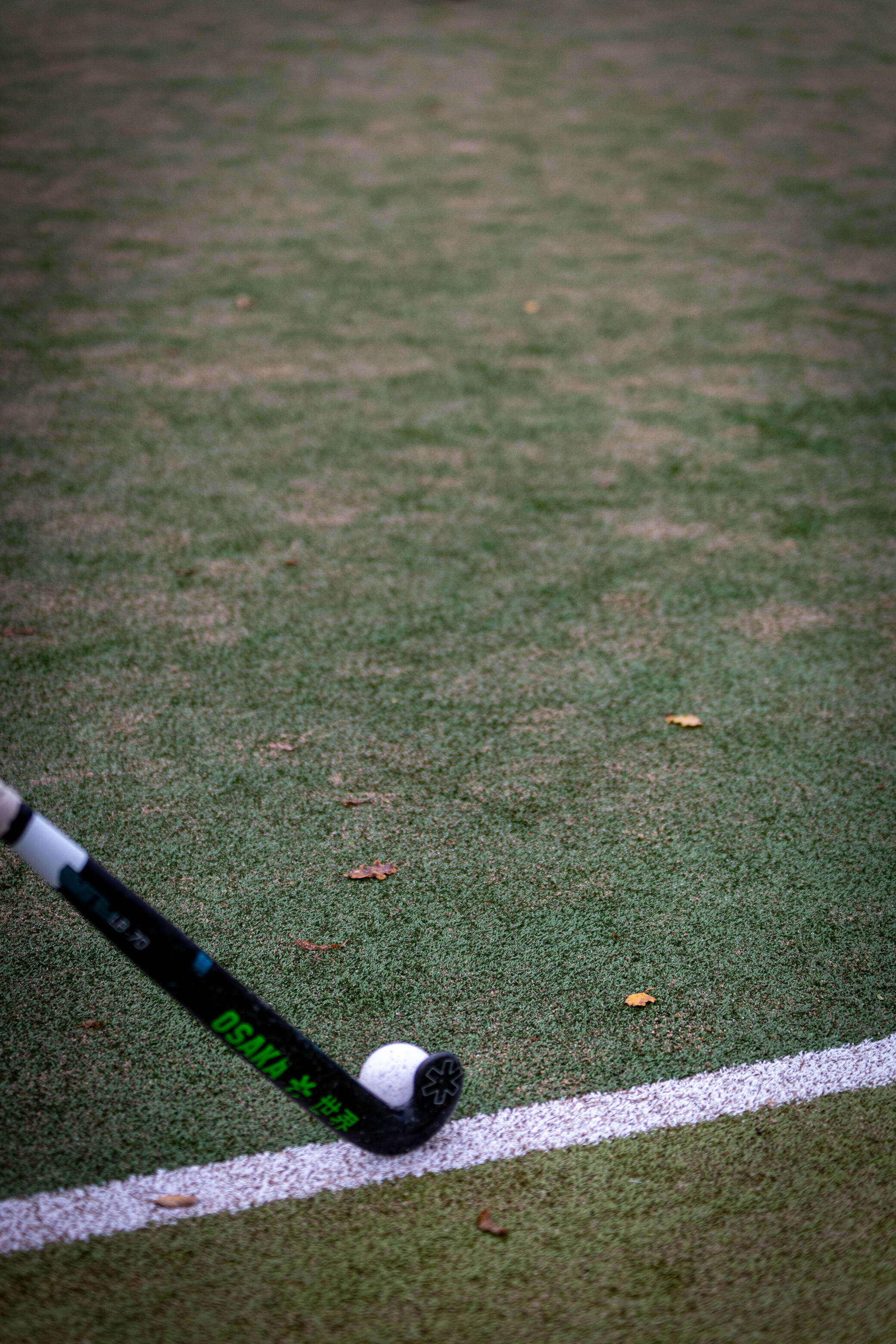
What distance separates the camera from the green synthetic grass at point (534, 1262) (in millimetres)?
1843

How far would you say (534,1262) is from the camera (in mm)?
1946

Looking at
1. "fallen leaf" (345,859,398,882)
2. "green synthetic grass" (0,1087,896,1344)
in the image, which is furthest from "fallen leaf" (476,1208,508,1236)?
"fallen leaf" (345,859,398,882)

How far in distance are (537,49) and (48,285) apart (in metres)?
9.13

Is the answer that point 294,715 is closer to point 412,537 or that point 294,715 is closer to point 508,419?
point 412,537

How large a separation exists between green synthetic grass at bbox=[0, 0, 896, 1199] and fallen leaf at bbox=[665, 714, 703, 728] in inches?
2.2

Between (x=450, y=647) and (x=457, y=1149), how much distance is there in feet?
6.75

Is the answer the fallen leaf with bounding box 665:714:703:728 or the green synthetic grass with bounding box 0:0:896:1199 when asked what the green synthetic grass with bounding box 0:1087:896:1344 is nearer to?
the green synthetic grass with bounding box 0:0:896:1199

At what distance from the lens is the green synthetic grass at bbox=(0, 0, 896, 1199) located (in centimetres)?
253

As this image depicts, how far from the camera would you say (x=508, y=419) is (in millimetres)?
5691

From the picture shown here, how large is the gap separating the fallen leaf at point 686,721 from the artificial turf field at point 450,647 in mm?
54

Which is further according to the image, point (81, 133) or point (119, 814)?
point (81, 133)

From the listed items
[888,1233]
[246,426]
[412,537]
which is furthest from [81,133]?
[888,1233]

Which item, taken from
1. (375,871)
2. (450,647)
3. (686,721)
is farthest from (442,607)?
(375,871)

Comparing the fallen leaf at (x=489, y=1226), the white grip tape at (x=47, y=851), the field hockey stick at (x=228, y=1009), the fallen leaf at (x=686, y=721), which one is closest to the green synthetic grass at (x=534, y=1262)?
the fallen leaf at (x=489, y=1226)
